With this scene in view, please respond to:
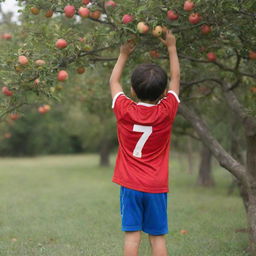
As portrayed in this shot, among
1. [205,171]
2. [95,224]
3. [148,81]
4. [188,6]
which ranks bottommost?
[95,224]

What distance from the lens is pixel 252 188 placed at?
5605 mm

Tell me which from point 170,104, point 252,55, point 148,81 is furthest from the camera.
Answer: point 252,55

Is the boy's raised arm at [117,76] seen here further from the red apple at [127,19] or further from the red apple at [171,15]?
the red apple at [171,15]

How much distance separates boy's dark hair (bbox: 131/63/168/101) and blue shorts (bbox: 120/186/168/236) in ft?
2.43

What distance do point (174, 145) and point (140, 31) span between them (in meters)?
15.5

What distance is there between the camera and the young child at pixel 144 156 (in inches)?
140

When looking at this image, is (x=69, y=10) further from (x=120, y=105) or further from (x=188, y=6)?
(x=120, y=105)

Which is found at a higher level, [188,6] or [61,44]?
[188,6]

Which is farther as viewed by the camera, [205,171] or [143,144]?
[205,171]

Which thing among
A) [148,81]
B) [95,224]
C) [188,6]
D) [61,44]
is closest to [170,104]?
[148,81]

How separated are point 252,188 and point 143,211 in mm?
2359

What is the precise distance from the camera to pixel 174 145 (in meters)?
19.9

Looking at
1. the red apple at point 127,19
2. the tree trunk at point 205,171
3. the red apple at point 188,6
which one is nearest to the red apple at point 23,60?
the red apple at point 127,19

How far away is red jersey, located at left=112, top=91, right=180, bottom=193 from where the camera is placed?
140 inches
